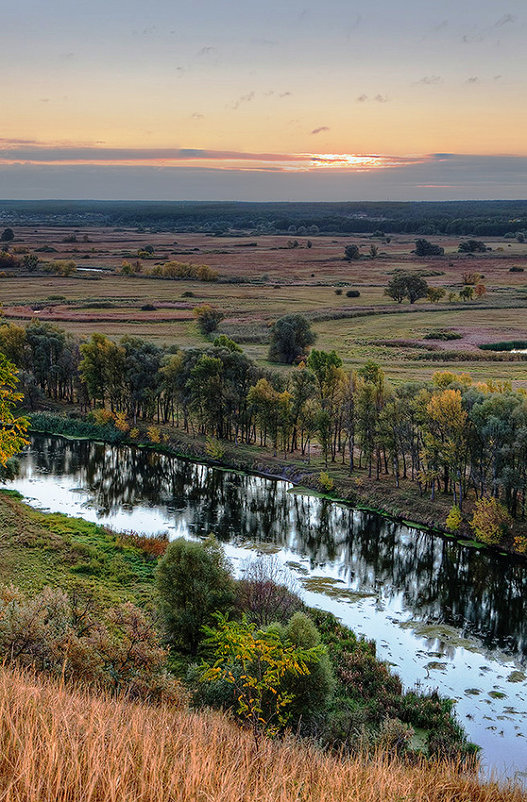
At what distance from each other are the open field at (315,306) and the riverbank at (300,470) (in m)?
22.0

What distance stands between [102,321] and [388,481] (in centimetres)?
6673

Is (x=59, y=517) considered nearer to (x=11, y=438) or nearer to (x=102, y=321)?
(x=11, y=438)

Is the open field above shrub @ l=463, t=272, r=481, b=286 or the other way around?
the other way around

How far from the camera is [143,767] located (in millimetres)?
6766

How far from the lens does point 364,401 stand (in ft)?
158

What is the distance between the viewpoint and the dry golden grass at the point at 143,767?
6.41 metres

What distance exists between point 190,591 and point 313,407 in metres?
27.0

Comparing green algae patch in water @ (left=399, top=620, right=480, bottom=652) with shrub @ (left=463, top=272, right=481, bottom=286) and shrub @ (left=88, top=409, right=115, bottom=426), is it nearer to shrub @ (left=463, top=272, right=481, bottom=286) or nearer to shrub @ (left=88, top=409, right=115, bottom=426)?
shrub @ (left=88, top=409, right=115, bottom=426)

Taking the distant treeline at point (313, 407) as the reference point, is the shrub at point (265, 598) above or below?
below

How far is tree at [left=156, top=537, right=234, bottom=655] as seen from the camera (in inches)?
1075

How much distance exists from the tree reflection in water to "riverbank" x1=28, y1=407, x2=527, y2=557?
0.75 metres

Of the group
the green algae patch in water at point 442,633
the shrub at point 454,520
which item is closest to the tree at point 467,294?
the shrub at point 454,520

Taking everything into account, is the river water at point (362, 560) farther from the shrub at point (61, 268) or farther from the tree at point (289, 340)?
the shrub at point (61, 268)

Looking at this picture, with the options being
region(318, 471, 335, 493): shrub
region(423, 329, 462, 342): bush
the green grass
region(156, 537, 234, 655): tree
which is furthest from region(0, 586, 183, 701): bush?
region(423, 329, 462, 342): bush
